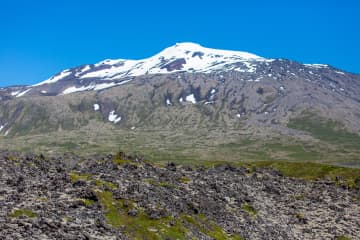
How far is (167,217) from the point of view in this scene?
56.4m

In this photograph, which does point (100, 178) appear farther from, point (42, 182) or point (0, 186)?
point (0, 186)

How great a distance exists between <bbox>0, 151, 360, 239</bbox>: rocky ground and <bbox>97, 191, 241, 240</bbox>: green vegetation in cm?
13

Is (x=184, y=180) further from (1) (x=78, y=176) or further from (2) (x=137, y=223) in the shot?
(2) (x=137, y=223)

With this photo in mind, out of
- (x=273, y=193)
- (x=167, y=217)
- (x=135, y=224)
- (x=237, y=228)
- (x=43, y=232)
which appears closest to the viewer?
(x=43, y=232)

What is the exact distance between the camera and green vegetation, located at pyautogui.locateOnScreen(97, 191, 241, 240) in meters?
50.8

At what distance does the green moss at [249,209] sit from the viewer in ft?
232

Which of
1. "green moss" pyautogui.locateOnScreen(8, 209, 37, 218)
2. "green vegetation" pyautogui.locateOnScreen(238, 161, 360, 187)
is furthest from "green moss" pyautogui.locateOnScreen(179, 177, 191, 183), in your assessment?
"green vegetation" pyautogui.locateOnScreen(238, 161, 360, 187)

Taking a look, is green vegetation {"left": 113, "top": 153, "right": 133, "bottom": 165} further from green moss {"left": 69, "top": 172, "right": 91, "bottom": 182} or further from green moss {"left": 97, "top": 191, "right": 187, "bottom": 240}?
green moss {"left": 97, "top": 191, "right": 187, "bottom": 240}

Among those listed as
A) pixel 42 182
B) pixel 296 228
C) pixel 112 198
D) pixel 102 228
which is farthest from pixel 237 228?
pixel 42 182

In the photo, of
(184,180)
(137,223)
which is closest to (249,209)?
(184,180)

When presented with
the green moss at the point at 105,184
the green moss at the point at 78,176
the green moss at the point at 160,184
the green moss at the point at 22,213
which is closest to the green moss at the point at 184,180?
the green moss at the point at 160,184

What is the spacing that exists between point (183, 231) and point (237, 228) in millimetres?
11412

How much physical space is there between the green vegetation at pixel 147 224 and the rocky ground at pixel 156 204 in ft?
→ 0.42

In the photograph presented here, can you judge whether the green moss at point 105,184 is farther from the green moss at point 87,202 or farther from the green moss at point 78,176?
the green moss at point 87,202
